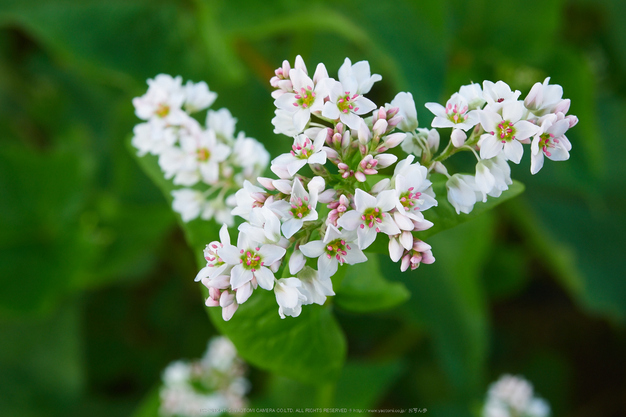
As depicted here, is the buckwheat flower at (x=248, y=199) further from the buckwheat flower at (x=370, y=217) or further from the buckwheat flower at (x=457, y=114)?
the buckwheat flower at (x=457, y=114)

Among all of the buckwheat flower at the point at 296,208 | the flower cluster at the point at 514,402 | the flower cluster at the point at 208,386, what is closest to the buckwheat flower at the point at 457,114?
the buckwheat flower at the point at 296,208

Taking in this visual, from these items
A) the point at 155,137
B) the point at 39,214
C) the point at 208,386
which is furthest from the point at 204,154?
the point at 39,214

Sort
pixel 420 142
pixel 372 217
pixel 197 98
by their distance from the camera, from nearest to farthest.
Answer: pixel 372 217, pixel 420 142, pixel 197 98

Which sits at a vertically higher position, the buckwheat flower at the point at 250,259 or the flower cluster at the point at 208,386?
the flower cluster at the point at 208,386

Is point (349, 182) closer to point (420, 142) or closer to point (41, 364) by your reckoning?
point (420, 142)

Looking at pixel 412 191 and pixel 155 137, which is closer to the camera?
pixel 412 191

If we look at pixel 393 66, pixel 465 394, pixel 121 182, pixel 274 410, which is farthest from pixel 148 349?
pixel 393 66
